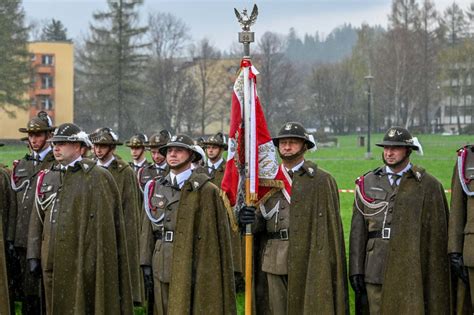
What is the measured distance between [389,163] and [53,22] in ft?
304

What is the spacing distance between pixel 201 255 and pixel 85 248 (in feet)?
4.11

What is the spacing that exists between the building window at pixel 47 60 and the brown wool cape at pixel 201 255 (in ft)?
252

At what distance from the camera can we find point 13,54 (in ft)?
204

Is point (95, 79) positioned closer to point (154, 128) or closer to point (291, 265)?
point (154, 128)

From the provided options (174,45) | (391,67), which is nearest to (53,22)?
(174,45)

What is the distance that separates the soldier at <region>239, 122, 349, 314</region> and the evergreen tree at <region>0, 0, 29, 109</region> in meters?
53.4

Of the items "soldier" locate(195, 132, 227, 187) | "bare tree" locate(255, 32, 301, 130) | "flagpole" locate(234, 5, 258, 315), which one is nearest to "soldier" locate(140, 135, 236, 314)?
"flagpole" locate(234, 5, 258, 315)

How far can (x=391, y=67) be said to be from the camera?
3056 inches

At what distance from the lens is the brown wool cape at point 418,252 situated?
8805 millimetres

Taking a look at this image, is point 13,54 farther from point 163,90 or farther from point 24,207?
point 24,207

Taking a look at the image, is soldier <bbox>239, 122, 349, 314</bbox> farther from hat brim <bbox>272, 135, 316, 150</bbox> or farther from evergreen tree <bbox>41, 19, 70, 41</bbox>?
evergreen tree <bbox>41, 19, 70, 41</bbox>

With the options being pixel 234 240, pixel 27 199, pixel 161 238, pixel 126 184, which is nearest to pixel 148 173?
pixel 126 184

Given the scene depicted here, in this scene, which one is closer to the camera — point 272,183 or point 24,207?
point 272,183

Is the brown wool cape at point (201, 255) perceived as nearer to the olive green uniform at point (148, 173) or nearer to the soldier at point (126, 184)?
the soldier at point (126, 184)
